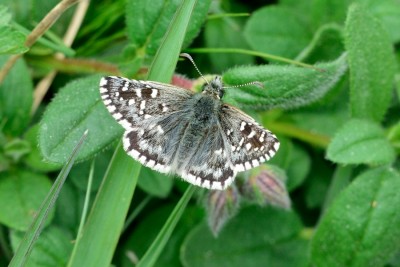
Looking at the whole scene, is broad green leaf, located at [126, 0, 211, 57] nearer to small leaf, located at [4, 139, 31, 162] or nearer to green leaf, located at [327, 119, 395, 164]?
small leaf, located at [4, 139, 31, 162]

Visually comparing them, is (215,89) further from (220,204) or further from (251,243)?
(251,243)

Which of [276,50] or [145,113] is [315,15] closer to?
[276,50]

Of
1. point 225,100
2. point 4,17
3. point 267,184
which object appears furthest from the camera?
point 267,184

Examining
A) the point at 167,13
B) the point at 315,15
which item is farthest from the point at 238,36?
the point at 167,13

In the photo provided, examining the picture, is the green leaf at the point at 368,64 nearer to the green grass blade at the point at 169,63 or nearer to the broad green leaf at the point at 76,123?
the green grass blade at the point at 169,63

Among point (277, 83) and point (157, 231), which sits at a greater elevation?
point (277, 83)

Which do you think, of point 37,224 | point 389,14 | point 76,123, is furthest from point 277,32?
point 37,224
